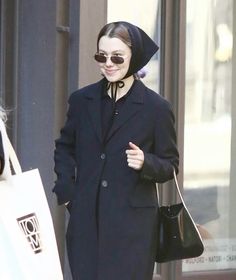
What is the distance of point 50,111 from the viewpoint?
5.57m

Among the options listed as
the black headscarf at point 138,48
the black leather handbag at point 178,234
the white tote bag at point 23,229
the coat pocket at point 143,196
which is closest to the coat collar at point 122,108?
the black headscarf at point 138,48

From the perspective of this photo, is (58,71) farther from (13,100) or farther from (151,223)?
(151,223)

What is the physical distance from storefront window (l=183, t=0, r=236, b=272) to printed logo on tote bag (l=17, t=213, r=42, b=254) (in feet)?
11.3

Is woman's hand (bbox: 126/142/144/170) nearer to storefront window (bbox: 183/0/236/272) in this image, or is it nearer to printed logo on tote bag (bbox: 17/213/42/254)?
printed logo on tote bag (bbox: 17/213/42/254)

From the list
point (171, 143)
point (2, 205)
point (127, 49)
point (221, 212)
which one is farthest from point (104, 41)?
point (221, 212)

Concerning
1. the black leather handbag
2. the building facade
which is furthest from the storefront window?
the black leather handbag

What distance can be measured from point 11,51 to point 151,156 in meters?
2.20

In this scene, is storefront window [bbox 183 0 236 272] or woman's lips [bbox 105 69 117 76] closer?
woman's lips [bbox 105 69 117 76]

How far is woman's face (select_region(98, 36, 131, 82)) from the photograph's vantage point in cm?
394

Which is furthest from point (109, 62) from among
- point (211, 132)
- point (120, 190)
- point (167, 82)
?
point (211, 132)

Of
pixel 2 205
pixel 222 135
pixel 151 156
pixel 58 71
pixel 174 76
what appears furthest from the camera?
pixel 222 135

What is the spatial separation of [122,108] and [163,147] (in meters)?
0.28

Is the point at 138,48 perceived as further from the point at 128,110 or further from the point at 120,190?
the point at 120,190

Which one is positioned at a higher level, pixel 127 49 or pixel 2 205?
pixel 127 49
